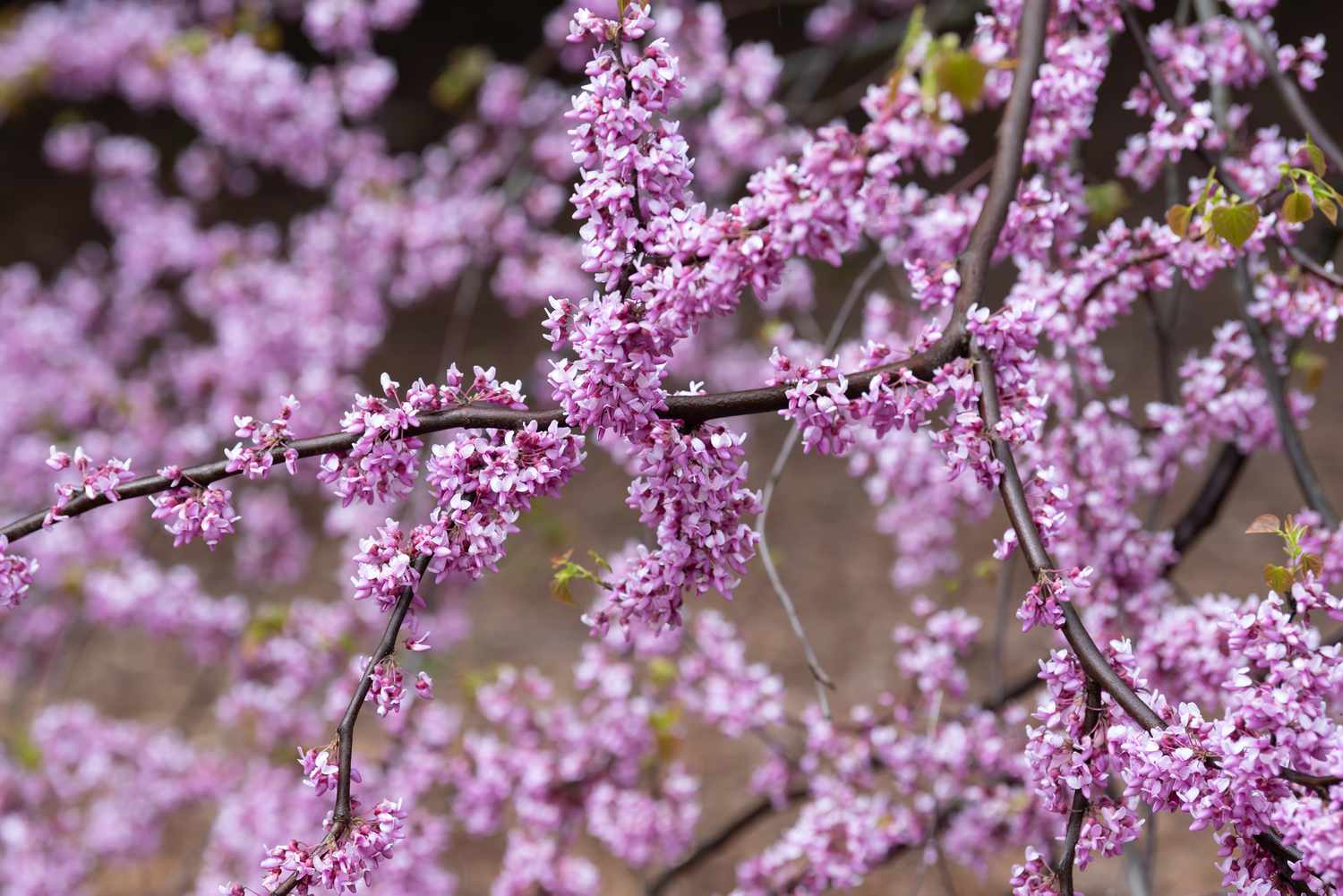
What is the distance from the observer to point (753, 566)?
3.90m

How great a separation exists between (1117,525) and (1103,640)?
148 mm

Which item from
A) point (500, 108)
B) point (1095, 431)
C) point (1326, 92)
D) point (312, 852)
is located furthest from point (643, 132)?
point (1326, 92)

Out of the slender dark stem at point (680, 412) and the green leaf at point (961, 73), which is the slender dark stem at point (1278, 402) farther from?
the green leaf at point (961, 73)

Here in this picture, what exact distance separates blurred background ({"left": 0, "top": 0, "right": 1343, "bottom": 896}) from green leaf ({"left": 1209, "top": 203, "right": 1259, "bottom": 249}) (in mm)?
1299

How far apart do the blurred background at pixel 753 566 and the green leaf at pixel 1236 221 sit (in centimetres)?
130

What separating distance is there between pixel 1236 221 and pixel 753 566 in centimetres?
294

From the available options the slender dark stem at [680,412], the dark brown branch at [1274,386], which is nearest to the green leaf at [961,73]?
the slender dark stem at [680,412]

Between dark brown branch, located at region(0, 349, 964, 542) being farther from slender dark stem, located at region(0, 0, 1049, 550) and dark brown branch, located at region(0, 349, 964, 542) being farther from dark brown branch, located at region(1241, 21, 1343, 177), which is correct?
dark brown branch, located at region(1241, 21, 1343, 177)

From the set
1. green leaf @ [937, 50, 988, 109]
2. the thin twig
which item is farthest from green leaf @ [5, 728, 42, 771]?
green leaf @ [937, 50, 988, 109]

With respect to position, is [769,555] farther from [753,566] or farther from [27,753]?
[753,566]

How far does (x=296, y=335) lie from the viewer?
300 centimetres

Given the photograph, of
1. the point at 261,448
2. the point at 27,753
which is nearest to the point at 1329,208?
the point at 261,448

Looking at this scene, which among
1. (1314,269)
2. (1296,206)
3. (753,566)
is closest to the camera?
(1296,206)

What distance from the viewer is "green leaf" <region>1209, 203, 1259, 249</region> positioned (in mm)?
1018
